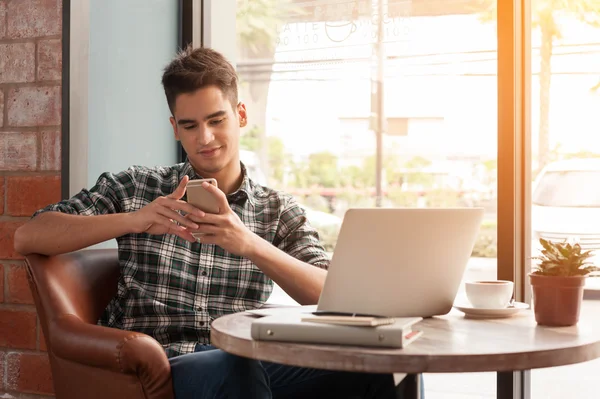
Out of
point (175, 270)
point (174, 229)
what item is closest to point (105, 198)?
point (175, 270)

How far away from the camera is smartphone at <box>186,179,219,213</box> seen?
65.6 inches

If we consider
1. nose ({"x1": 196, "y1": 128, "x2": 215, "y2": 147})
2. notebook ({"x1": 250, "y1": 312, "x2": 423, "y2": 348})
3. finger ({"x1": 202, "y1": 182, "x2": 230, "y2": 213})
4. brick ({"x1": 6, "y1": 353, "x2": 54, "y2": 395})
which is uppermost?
nose ({"x1": 196, "y1": 128, "x2": 215, "y2": 147})

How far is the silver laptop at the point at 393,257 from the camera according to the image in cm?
130

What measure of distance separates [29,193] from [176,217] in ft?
2.85

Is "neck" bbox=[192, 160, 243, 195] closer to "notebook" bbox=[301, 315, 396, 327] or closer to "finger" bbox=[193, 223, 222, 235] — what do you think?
"finger" bbox=[193, 223, 222, 235]

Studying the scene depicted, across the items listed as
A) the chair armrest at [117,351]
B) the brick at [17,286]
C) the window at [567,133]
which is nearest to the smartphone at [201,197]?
the chair armrest at [117,351]

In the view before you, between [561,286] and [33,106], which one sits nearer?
[561,286]

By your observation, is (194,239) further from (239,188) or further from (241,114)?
(241,114)

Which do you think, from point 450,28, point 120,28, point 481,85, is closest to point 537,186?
point 481,85

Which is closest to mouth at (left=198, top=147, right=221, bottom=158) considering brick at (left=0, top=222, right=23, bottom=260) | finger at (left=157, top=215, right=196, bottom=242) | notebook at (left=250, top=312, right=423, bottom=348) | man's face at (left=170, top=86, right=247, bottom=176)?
man's face at (left=170, top=86, right=247, bottom=176)

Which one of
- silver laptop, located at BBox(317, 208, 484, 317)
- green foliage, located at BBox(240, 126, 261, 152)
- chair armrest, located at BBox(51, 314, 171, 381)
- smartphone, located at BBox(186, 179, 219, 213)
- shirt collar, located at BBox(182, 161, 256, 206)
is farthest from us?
green foliage, located at BBox(240, 126, 261, 152)

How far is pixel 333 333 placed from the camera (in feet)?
3.94

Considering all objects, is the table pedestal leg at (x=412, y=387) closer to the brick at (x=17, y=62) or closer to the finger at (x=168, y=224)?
the finger at (x=168, y=224)

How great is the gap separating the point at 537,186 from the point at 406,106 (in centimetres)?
49
